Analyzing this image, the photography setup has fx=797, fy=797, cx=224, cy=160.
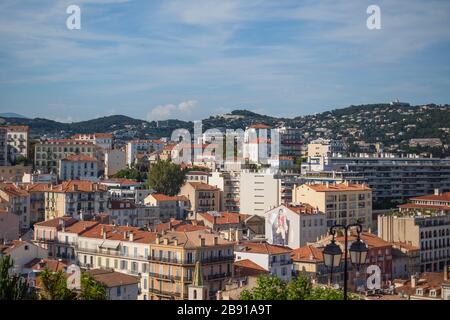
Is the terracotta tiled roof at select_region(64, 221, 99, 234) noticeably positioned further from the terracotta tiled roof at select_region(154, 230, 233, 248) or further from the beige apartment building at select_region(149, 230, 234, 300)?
the beige apartment building at select_region(149, 230, 234, 300)

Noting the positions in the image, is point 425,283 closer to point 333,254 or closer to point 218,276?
point 218,276

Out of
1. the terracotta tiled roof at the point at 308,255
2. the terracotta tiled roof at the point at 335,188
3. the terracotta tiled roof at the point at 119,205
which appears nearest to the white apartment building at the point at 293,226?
the terracotta tiled roof at the point at 335,188

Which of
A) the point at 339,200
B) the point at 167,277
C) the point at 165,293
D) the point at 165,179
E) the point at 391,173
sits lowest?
the point at 165,293

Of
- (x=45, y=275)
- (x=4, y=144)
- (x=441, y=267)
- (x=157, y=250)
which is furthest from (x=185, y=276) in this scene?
(x=4, y=144)

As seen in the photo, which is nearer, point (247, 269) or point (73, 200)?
point (247, 269)

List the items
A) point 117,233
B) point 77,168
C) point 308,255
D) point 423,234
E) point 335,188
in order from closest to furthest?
point 117,233 → point 308,255 → point 423,234 → point 335,188 → point 77,168

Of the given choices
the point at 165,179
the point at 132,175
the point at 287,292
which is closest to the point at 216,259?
the point at 287,292

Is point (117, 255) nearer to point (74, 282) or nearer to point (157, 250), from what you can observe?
point (157, 250)
